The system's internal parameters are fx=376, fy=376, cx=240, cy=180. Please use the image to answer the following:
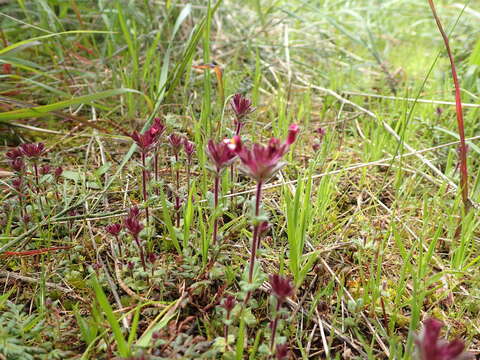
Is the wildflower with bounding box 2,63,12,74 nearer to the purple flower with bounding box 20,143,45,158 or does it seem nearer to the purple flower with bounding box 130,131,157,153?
the purple flower with bounding box 20,143,45,158

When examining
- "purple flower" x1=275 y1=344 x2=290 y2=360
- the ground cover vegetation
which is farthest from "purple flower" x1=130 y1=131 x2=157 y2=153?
"purple flower" x1=275 y1=344 x2=290 y2=360

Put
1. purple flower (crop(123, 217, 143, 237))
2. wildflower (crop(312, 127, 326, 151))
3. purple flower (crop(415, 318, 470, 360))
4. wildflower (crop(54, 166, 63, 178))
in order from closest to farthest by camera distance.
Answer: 1. purple flower (crop(415, 318, 470, 360))
2. purple flower (crop(123, 217, 143, 237))
3. wildflower (crop(54, 166, 63, 178))
4. wildflower (crop(312, 127, 326, 151))

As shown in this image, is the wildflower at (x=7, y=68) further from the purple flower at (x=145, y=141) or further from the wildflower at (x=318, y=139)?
the wildflower at (x=318, y=139)

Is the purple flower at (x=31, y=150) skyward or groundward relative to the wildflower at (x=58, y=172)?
skyward

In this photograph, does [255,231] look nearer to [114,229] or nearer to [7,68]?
[114,229]

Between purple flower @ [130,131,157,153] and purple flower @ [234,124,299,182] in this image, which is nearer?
purple flower @ [234,124,299,182]

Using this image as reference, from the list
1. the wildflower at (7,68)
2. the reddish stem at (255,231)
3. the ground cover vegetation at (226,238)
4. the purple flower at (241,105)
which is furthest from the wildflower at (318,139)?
the wildflower at (7,68)

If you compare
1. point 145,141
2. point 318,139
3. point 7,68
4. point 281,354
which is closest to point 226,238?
point 145,141

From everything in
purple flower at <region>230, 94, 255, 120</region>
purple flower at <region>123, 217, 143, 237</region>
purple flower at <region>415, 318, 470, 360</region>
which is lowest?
purple flower at <region>123, 217, 143, 237</region>

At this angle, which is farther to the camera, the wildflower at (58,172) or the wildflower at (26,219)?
the wildflower at (58,172)
